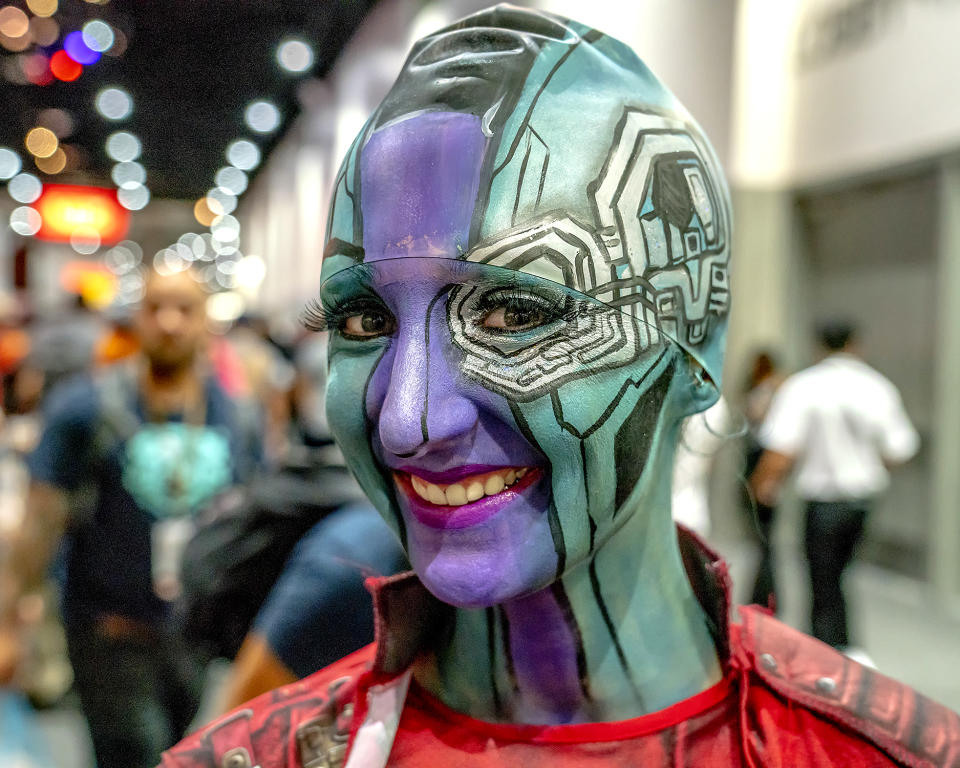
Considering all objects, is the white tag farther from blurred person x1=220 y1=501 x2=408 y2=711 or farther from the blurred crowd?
blurred person x1=220 y1=501 x2=408 y2=711

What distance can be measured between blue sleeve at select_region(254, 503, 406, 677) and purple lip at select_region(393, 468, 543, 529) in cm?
59

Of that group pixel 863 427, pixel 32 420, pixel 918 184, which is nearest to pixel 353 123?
pixel 32 420

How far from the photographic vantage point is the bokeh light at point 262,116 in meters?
9.73

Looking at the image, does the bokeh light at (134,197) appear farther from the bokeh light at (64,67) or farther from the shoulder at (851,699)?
the shoulder at (851,699)

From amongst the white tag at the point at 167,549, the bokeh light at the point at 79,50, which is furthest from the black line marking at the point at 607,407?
the bokeh light at the point at 79,50

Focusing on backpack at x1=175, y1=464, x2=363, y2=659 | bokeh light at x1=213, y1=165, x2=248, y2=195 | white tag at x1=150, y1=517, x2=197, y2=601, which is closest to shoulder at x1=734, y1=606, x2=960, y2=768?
backpack at x1=175, y1=464, x2=363, y2=659

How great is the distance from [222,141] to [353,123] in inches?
177

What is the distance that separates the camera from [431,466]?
2.69 feet

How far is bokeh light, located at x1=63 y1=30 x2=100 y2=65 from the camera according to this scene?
5.45 m

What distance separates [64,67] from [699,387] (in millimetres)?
6385

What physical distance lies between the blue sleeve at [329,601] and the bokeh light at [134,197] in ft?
41.7

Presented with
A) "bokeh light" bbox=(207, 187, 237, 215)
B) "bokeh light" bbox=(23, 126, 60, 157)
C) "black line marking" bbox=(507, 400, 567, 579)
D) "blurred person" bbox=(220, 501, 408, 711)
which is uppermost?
"bokeh light" bbox=(23, 126, 60, 157)

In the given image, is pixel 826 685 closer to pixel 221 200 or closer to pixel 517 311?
pixel 517 311

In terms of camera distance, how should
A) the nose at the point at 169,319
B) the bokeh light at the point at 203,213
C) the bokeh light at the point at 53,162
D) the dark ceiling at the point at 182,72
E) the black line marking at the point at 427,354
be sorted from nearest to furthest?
the black line marking at the point at 427,354, the nose at the point at 169,319, the dark ceiling at the point at 182,72, the bokeh light at the point at 53,162, the bokeh light at the point at 203,213
